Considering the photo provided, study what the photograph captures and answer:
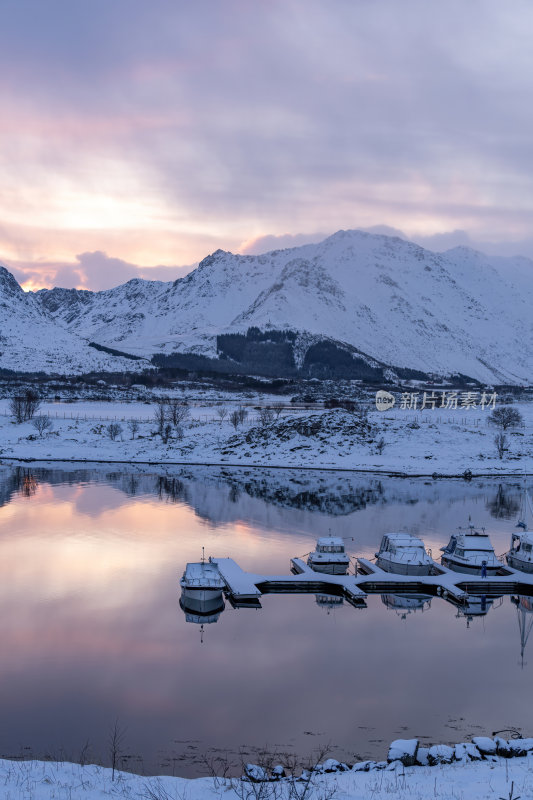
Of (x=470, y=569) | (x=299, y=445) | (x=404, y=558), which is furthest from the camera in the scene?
(x=299, y=445)

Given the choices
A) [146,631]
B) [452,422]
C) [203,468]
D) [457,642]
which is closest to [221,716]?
[146,631]

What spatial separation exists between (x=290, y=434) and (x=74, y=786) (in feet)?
271

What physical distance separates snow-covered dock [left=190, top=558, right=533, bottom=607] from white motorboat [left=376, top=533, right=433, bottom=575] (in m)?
0.62

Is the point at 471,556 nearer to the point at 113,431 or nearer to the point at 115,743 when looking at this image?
the point at 115,743

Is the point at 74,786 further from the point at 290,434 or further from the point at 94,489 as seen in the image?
the point at 290,434

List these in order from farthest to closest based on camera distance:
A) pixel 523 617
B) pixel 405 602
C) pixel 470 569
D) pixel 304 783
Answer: pixel 470 569 → pixel 405 602 → pixel 523 617 → pixel 304 783

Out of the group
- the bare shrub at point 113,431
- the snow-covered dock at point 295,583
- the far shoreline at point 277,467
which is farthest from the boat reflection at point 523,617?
the bare shrub at point 113,431

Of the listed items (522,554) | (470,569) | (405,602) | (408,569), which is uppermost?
(522,554)

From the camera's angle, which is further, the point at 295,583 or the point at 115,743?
the point at 295,583

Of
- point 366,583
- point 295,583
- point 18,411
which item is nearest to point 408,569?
point 366,583

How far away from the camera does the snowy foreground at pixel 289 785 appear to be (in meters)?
18.0

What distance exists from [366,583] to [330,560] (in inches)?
136

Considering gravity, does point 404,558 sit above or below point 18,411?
below

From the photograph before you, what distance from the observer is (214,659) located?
30109mm
